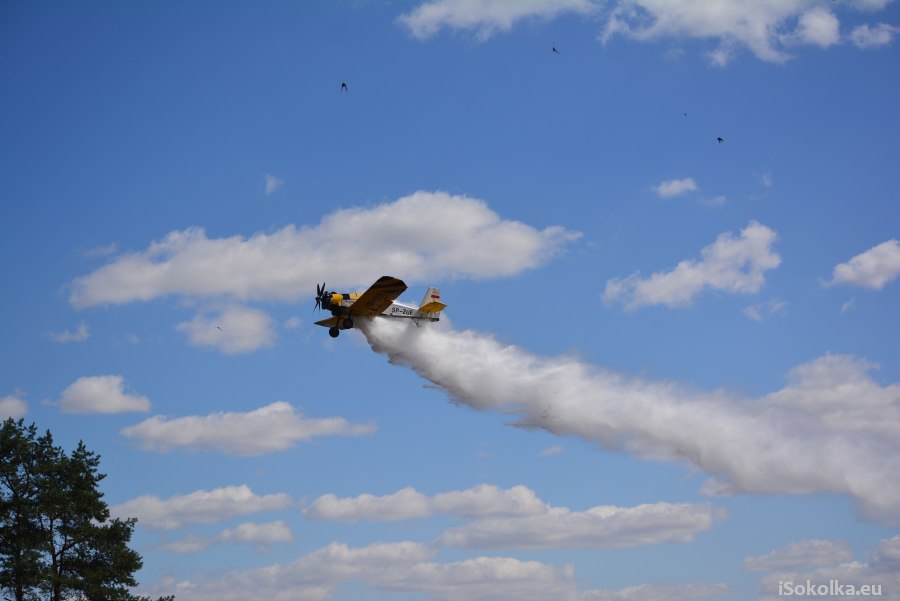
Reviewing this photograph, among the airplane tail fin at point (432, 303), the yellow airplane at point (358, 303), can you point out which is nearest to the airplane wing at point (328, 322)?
the yellow airplane at point (358, 303)

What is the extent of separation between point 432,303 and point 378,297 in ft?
15.4

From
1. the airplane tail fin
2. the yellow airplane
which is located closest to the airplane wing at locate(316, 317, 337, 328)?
the yellow airplane

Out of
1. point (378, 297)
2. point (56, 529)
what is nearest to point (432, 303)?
point (378, 297)

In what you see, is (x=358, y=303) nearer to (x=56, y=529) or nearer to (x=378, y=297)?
(x=378, y=297)

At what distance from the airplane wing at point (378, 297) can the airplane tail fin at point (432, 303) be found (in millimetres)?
3319

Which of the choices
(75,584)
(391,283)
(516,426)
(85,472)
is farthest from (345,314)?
(75,584)

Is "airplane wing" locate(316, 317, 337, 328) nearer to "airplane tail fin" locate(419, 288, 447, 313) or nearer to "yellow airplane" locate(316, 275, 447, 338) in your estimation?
"yellow airplane" locate(316, 275, 447, 338)

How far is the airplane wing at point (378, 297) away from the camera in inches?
2404

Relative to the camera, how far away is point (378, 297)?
62.0 metres

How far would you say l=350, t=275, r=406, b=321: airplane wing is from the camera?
200 feet

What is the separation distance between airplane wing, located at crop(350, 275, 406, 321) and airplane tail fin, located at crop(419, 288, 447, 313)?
10.9ft

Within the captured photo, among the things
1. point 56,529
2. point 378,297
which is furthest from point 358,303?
point 56,529

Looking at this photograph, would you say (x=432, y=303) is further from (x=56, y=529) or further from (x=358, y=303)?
(x=56, y=529)

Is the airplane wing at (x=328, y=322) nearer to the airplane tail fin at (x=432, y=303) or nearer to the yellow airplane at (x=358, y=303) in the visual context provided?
the yellow airplane at (x=358, y=303)
